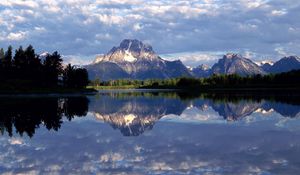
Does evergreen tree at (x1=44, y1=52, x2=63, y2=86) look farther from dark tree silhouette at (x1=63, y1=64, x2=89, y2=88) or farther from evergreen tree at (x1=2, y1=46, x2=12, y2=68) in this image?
evergreen tree at (x1=2, y1=46, x2=12, y2=68)

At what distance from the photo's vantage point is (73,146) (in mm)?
30266

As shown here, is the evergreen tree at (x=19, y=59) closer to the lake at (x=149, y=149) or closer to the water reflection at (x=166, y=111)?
the water reflection at (x=166, y=111)

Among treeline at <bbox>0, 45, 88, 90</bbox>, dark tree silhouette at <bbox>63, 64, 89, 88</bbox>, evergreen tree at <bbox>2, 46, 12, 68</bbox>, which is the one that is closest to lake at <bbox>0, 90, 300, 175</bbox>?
treeline at <bbox>0, 45, 88, 90</bbox>

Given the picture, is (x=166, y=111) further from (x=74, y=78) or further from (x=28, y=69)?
(x=74, y=78)

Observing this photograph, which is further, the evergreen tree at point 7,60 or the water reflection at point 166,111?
the evergreen tree at point 7,60

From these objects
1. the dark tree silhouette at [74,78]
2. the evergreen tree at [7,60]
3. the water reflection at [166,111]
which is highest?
the evergreen tree at [7,60]

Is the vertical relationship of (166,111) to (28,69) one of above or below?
below

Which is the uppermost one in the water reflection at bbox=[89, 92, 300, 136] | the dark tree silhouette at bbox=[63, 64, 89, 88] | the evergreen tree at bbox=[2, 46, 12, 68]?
the evergreen tree at bbox=[2, 46, 12, 68]

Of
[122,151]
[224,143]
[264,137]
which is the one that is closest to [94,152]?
[122,151]

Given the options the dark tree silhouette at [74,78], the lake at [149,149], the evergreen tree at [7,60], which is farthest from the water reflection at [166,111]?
the dark tree silhouette at [74,78]

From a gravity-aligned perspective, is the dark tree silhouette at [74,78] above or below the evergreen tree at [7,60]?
below

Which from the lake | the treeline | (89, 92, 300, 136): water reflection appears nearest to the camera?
the lake

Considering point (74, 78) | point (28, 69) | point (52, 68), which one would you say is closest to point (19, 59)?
point (28, 69)

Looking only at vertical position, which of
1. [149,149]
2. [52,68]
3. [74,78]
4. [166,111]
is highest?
[52,68]
